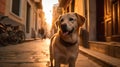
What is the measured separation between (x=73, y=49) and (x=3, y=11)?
33.3 feet

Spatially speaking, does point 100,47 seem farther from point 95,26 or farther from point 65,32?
point 65,32

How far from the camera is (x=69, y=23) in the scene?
11.1 ft

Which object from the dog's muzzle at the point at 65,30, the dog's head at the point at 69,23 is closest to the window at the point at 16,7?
the dog's head at the point at 69,23

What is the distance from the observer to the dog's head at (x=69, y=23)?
10.8 feet

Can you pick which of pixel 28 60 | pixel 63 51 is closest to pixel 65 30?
pixel 63 51

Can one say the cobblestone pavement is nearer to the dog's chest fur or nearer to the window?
the dog's chest fur

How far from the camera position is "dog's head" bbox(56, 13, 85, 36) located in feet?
10.8

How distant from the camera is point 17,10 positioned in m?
19.0

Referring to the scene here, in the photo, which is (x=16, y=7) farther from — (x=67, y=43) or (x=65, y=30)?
(x=65, y=30)

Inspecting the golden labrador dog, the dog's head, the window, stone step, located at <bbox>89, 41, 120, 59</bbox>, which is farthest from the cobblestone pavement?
the window

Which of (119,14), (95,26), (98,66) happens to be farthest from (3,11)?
(98,66)

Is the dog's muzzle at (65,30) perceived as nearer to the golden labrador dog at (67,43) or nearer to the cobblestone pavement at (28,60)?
the golden labrador dog at (67,43)

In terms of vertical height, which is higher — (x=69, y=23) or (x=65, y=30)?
(x=69, y=23)

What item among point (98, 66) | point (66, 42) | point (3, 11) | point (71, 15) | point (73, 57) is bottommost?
point (98, 66)
